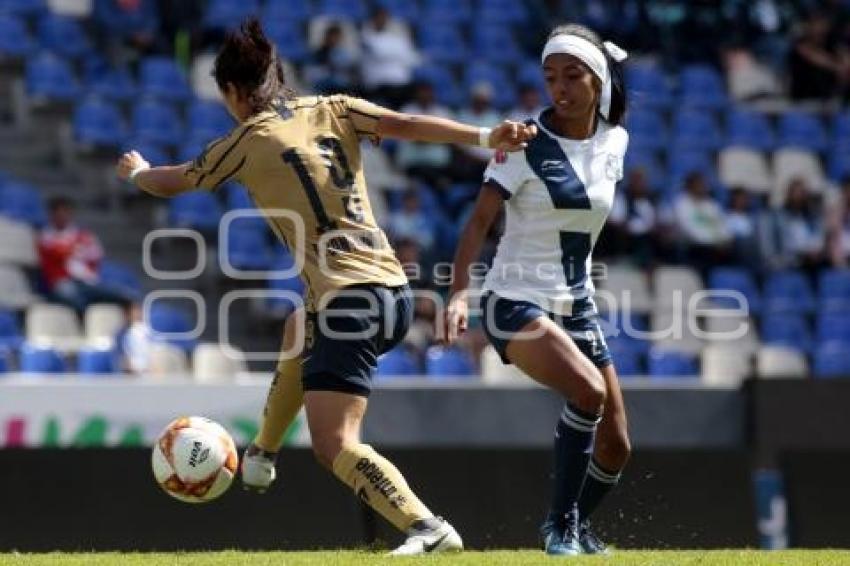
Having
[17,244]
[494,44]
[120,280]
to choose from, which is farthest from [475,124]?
[17,244]

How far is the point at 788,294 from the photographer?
19578mm

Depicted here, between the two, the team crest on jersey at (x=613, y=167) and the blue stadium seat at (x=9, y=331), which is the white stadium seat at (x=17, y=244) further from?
the team crest on jersey at (x=613, y=167)

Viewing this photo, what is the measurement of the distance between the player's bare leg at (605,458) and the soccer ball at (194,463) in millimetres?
1607

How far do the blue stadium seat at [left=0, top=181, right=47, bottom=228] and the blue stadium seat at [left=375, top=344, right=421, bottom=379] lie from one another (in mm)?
3418

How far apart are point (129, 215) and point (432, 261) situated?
10.0 ft

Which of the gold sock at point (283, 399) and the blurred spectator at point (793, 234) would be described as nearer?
the gold sock at point (283, 399)

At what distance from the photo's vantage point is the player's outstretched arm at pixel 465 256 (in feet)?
27.5

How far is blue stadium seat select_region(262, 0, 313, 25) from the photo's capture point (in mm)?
20438

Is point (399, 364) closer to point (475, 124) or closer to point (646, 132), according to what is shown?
point (475, 124)

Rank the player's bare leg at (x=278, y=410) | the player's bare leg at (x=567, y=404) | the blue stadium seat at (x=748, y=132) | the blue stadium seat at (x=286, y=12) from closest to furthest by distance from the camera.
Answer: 1. the player's bare leg at (x=567, y=404)
2. the player's bare leg at (x=278, y=410)
3. the blue stadium seat at (x=286, y=12)
4. the blue stadium seat at (x=748, y=132)

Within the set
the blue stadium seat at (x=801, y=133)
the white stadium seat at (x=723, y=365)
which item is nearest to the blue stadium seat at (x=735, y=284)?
the white stadium seat at (x=723, y=365)

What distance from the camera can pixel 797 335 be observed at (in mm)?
19406

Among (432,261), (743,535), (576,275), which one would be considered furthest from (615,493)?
(432,261)

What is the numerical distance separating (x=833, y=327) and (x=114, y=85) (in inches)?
286
